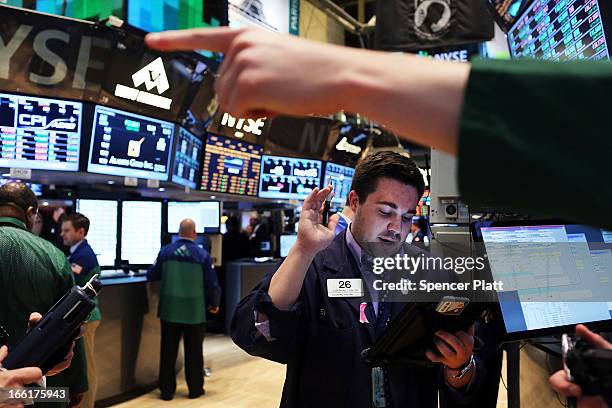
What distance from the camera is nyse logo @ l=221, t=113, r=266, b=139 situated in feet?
20.9

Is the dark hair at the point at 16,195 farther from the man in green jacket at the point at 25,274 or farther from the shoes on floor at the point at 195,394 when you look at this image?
the shoes on floor at the point at 195,394

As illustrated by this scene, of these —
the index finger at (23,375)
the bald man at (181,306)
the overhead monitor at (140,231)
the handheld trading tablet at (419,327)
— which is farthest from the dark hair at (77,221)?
the handheld trading tablet at (419,327)

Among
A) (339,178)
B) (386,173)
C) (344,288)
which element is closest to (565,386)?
(344,288)

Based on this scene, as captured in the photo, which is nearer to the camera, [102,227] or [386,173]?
[386,173]

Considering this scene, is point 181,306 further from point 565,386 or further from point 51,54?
point 565,386

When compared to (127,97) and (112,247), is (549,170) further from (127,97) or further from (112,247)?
(112,247)

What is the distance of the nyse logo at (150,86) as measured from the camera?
483 cm

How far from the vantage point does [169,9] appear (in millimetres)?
5348

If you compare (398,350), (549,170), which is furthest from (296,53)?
(398,350)

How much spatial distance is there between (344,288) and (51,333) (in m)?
0.97

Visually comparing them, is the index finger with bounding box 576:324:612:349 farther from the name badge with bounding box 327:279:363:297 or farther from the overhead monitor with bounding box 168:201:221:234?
the overhead monitor with bounding box 168:201:221:234

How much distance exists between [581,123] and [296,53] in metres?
0.30

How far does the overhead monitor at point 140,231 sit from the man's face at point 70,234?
3.59ft

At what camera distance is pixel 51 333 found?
1725 millimetres
